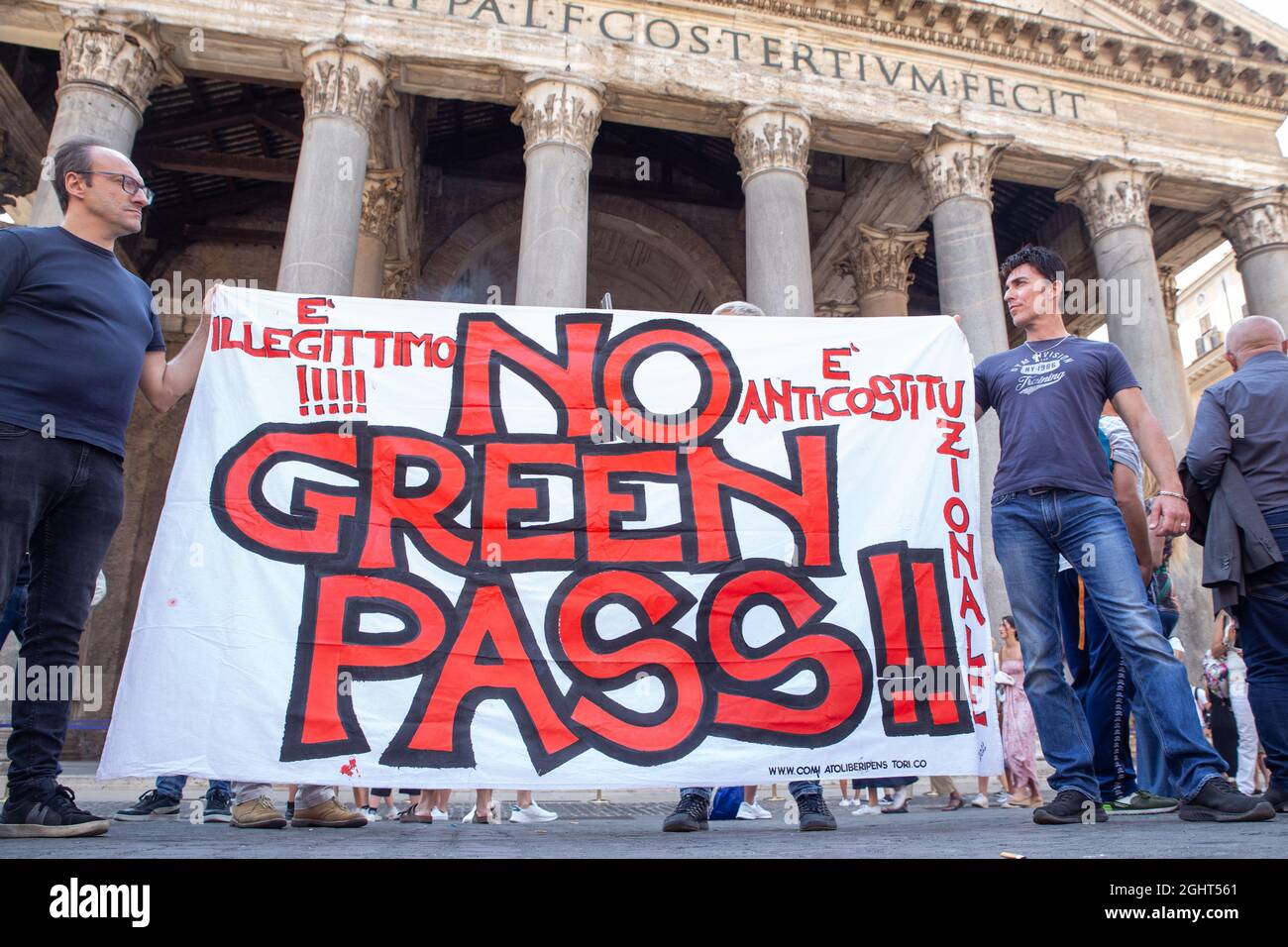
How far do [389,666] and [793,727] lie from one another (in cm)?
202

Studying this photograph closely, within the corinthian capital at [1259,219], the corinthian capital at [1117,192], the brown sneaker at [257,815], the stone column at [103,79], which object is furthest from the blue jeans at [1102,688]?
the corinthian capital at [1259,219]

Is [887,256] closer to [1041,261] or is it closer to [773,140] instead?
[773,140]

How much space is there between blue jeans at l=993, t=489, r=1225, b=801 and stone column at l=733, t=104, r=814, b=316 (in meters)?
8.83

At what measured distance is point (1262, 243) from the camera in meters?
17.1

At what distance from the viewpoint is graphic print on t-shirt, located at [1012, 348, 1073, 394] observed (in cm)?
451

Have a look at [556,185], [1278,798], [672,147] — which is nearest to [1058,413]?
[1278,798]

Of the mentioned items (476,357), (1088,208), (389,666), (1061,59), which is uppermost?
(1061,59)

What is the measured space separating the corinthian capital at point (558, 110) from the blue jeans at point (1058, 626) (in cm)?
1118

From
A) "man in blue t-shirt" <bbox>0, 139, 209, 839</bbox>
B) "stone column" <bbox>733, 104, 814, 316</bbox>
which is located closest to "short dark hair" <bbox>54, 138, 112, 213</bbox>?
"man in blue t-shirt" <bbox>0, 139, 209, 839</bbox>

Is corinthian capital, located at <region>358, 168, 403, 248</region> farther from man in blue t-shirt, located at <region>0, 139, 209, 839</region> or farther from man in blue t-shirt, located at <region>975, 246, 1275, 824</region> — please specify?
man in blue t-shirt, located at <region>975, 246, 1275, 824</region>

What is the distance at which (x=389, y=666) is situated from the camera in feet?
13.9

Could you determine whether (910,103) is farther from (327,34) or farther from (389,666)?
(389,666)

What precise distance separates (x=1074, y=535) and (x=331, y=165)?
11.8 metres

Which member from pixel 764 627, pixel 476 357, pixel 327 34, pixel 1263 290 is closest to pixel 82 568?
pixel 476 357
